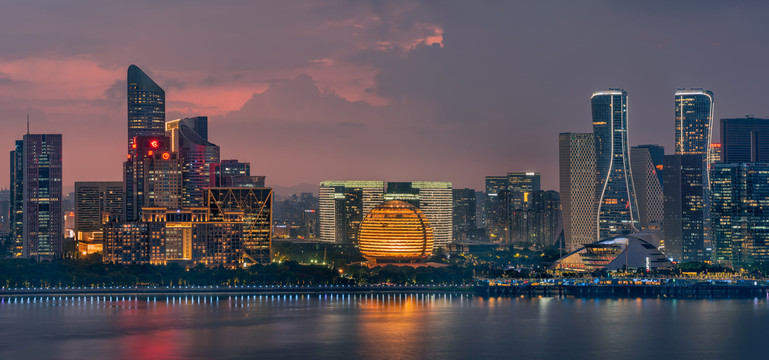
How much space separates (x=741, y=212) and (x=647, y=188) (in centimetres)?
2180

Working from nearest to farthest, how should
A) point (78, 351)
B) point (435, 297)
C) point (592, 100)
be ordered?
1. point (78, 351)
2. point (435, 297)
3. point (592, 100)

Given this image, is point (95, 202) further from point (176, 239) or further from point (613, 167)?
point (613, 167)

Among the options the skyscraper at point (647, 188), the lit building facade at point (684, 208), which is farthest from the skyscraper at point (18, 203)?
the lit building facade at point (684, 208)

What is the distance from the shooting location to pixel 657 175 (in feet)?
648

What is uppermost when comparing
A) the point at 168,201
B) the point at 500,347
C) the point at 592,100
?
the point at 592,100

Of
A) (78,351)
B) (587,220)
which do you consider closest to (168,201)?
(587,220)

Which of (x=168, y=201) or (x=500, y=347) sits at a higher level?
(x=168, y=201)

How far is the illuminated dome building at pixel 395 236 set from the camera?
16900cm

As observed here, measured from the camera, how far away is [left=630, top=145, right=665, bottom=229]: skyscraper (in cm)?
19550

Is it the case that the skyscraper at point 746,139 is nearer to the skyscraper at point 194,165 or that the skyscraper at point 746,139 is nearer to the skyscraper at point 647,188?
the skyscraper at point 647,188

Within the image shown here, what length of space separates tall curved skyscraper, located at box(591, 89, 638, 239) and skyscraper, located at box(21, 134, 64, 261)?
277 ft

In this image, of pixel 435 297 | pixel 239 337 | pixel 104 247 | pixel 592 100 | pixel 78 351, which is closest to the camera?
pixel 78 351

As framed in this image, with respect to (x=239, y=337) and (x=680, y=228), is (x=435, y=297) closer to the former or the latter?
(x=239, y=337)

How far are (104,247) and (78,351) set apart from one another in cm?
6557
